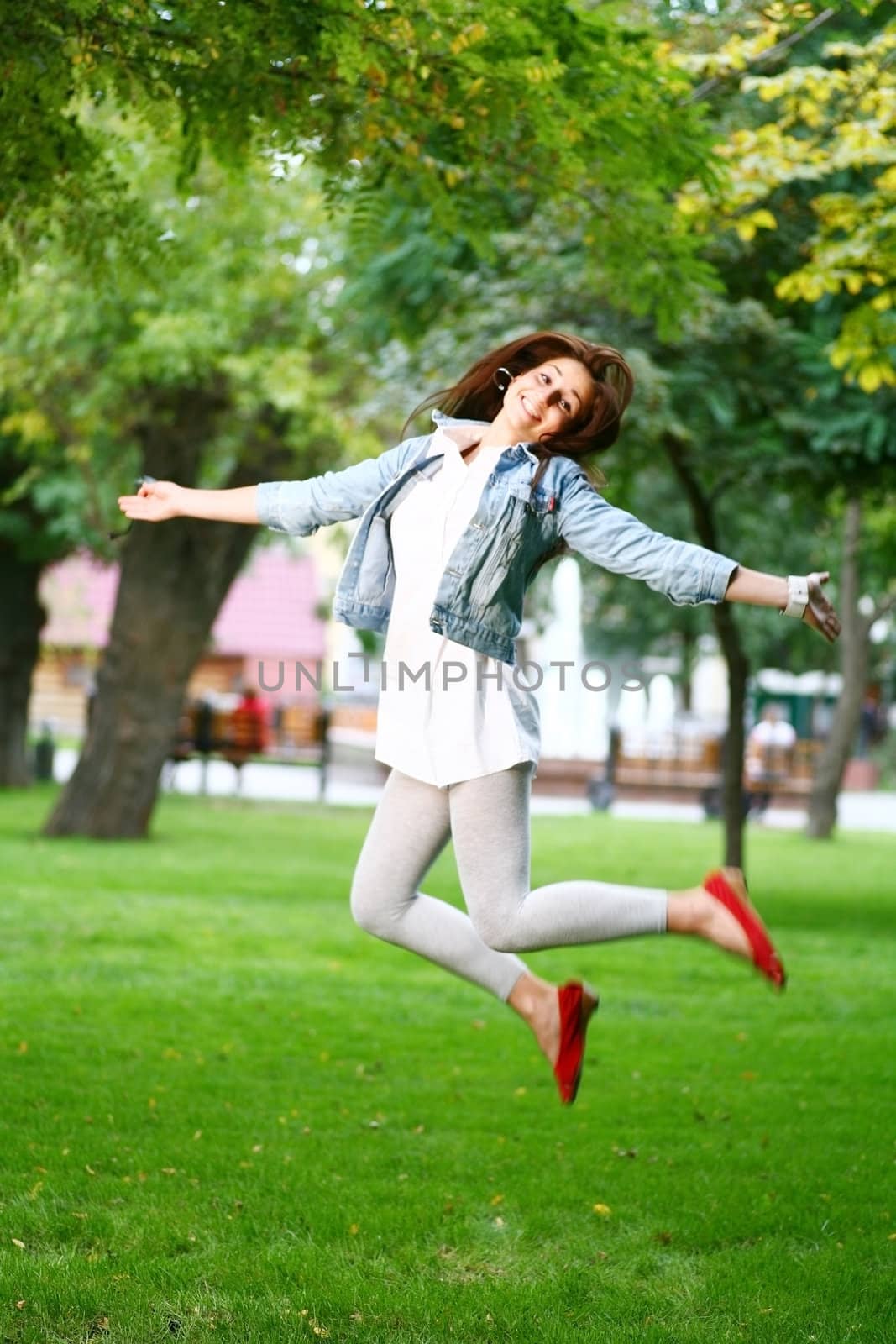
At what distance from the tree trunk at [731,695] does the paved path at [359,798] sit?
1153cm

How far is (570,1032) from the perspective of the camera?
14.5 feet

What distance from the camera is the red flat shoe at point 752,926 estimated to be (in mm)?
4117

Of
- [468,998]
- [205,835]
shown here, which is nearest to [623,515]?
[468,998]

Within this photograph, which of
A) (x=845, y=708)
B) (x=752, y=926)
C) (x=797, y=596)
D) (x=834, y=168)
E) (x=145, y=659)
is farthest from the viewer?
(x=845, y=708)

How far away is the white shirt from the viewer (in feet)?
13.7

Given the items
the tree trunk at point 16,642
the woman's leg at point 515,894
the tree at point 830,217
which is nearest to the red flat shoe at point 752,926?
the woman's leg at point 515,894

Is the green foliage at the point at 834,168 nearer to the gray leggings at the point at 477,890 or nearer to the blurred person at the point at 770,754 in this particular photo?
the gray leggings at the point at 477,890

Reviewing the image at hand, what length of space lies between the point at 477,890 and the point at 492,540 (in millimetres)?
862

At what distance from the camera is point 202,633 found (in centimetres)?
1733

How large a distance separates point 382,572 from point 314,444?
46.0ft

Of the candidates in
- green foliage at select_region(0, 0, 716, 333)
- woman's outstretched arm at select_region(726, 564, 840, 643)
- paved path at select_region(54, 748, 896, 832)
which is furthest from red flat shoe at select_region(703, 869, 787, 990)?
paved path at select_region(54, 748, 896, 832)

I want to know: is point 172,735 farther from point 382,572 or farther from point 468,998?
point 382,572

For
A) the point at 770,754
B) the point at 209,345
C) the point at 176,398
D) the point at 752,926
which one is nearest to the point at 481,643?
the point at 752,926

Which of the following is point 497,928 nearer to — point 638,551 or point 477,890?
A: point 477,890
